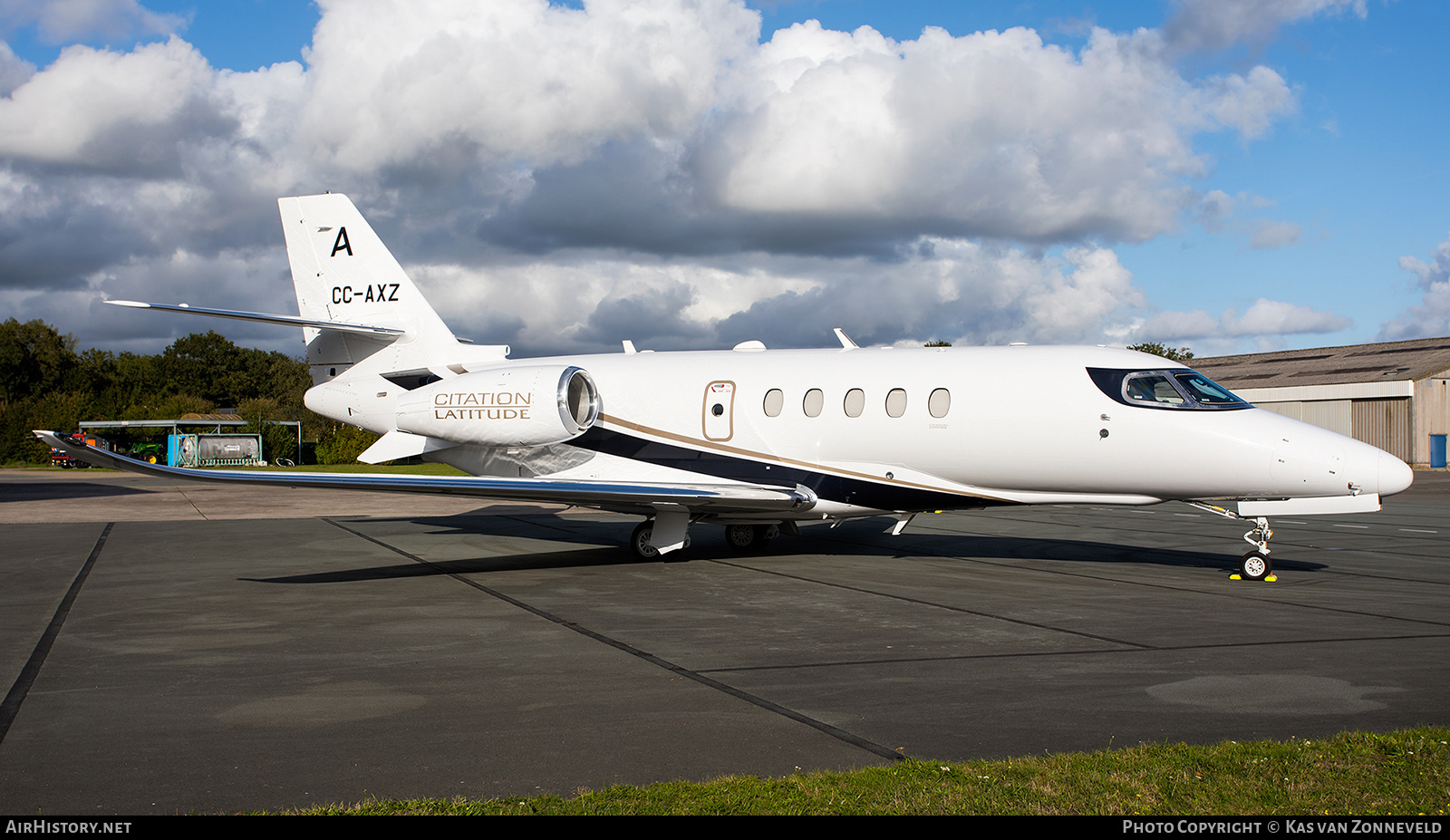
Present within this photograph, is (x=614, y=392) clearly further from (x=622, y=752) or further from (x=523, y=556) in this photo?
(x=622, y=752)

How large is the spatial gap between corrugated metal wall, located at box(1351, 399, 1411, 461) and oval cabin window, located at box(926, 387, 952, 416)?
148 feet

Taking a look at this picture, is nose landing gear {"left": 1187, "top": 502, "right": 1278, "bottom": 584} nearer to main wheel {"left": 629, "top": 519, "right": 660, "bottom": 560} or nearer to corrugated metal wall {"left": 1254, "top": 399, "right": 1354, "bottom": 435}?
main wheel {"left": 629, "top": 519, "right": 660, "bottom": 560}

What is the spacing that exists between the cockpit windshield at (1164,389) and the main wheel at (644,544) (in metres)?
6.76

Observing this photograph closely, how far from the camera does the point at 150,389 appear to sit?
97.4m

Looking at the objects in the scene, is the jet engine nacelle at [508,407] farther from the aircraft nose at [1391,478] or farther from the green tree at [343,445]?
the green tree at [343,445]

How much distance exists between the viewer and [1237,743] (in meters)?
5.37

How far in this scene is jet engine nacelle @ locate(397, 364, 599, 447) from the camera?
15172 millimetres

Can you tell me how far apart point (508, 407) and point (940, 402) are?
653 centimetres

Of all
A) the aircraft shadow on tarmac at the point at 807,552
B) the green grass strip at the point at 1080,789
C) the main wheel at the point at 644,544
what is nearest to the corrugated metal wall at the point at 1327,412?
the aircraft shadow on tarmac at the point at 807,552

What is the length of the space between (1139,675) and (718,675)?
3.05m

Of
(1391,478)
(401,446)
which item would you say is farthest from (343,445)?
(1391,478)

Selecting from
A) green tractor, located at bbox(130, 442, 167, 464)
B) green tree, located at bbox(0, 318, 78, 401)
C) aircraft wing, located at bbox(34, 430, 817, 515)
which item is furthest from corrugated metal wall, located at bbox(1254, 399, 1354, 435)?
green tree, located at bbox(0, 318, 78, 401)

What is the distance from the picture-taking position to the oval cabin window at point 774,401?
583 inches

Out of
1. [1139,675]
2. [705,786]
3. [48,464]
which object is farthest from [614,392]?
[48,464]
